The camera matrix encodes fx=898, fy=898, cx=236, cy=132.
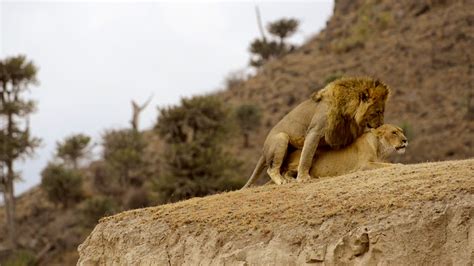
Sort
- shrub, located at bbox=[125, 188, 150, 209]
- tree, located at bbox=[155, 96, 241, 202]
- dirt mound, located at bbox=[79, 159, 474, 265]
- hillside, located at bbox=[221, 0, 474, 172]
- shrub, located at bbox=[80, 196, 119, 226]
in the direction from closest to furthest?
dirt mound, located at bbox=[79, 159, 474, 265]
tree, located at bbox=[155, 96, 241, 202]
shrub, located at bbox=[80, 196, 119, 226]
hillside, located at bbox=[221, 0, 474, 172]
shrub, located at bbox=[125, 188, 150, 209]

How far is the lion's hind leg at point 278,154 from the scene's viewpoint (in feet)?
42.4

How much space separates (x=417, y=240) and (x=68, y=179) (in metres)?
36.4

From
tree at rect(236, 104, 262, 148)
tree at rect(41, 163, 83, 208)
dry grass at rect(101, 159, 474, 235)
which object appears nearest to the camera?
dry grass at rect(101, 159, 474, 235)

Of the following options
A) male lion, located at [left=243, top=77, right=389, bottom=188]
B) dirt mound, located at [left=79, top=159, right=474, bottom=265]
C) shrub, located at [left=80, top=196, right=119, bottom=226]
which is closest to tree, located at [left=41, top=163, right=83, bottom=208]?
shrub, located at [left=80, top=196, right=119, bottom=226]

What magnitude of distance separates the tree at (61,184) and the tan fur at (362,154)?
3232cm

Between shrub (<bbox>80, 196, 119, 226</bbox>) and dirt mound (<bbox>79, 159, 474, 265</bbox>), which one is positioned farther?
shrub (<bbox>80, 196, 119, 226</bbox>)

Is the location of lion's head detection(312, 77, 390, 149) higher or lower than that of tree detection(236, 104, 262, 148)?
lower

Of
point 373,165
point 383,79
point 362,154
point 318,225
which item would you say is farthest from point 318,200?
point 383,79

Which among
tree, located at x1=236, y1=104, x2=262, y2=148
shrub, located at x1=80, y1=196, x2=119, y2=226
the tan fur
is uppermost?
tree, located at x1=236, y1=104, x2=262, y2=148

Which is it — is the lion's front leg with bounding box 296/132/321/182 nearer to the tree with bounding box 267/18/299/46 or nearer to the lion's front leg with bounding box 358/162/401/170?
the lion's front leg with bounding box 358/162/401/170

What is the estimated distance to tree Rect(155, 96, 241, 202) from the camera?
34906 millimetres

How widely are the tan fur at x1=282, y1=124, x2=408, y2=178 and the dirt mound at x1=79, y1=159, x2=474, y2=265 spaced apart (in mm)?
841

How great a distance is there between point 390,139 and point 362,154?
46 centimetres

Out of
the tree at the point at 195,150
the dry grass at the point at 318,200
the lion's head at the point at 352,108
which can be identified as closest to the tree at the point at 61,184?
the tree at the point at 195,150
